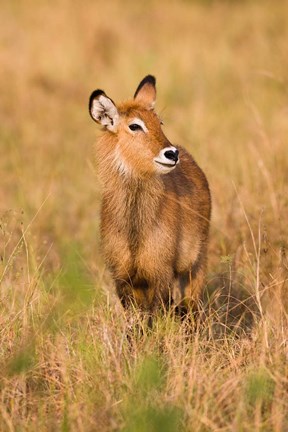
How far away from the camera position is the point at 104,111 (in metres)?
5.91

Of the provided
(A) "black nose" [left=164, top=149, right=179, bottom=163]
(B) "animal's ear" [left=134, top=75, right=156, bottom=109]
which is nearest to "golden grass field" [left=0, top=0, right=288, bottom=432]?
(A) "black nose" [left=164, top=149, right=179, bottom=163]

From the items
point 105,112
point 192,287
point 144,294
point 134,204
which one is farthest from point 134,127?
point 192,287

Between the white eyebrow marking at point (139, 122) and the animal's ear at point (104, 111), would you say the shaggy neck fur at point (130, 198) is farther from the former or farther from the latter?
the white eyebrow marking at point (139, 122)

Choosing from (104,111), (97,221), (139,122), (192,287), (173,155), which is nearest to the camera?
(173,155)

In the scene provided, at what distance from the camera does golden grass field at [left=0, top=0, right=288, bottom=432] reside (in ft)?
14.4

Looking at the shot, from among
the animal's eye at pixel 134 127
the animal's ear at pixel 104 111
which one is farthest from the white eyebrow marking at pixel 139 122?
the animal's ear at pixel 104 111

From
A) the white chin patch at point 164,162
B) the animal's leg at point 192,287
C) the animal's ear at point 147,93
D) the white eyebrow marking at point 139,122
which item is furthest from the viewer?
the animal's leg at point 192,287

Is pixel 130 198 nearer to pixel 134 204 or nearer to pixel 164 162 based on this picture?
pixel 134 204

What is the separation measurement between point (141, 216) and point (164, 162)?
479mm

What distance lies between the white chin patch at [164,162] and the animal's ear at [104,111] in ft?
1.56

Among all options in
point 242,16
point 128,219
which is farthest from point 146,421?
point 242,16

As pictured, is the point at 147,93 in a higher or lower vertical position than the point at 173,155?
higher

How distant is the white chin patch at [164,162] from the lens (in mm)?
5574

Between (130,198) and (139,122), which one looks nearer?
(139,122)
